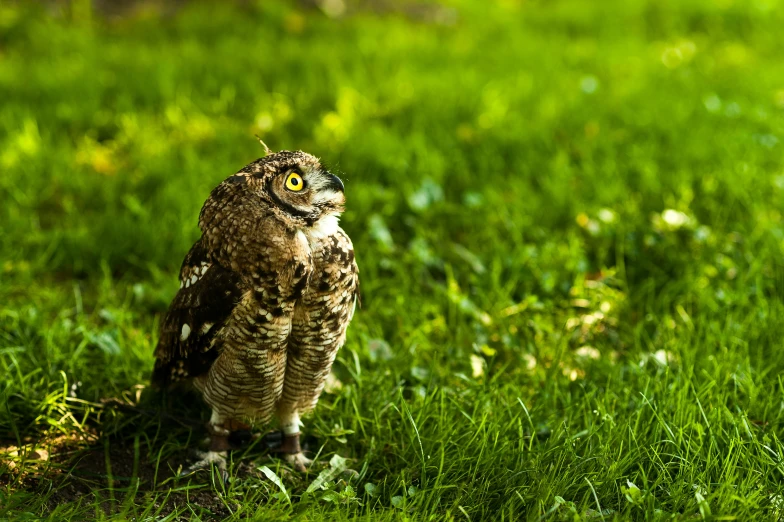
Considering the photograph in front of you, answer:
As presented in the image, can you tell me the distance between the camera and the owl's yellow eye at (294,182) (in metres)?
2.57

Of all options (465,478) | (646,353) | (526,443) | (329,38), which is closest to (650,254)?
(646,353)

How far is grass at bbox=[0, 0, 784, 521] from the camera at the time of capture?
2762mm

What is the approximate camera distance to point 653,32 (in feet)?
27.8

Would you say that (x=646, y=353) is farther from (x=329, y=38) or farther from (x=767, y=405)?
(x=329, y=38)

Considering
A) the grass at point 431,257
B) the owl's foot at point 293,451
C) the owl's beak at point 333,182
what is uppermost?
the owl's beak at point 333,182

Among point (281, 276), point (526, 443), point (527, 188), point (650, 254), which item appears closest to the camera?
point (281, 276)

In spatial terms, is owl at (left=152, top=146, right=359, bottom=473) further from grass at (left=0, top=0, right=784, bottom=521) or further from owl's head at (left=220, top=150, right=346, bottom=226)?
grass at (left=0, top=0, right=784, bottom=521)

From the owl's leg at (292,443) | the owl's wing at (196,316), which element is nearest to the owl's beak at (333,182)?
the owl's wing at (196,316)

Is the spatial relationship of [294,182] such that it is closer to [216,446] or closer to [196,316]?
[196,316]

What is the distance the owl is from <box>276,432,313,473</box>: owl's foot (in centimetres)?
25

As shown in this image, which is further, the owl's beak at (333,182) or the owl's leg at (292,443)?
the owl's leg at (292,443)

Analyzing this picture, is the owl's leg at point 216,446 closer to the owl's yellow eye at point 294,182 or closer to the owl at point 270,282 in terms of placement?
the owl at point 270,282

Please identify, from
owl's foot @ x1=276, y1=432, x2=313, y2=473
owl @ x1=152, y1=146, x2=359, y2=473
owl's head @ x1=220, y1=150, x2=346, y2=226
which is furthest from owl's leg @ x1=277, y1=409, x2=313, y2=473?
owl's head @ x1=220, y1=150, x2=346, y2=226

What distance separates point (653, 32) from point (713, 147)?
11.8 ft
